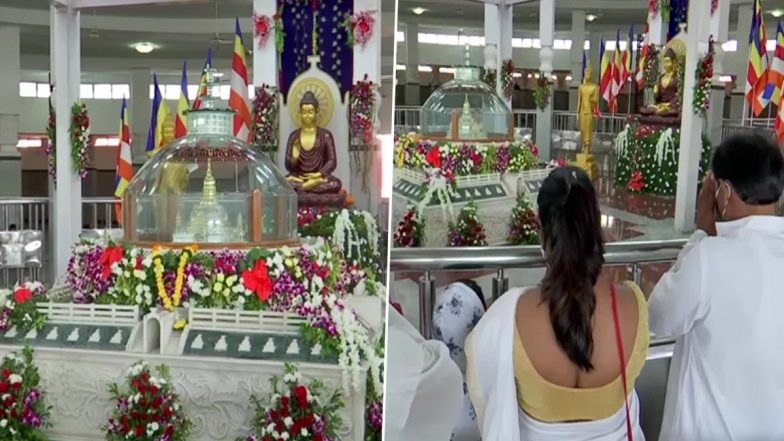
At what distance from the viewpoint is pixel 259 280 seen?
69.7 inches

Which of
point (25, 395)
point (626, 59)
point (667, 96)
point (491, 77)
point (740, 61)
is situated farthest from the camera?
point (667, 96)

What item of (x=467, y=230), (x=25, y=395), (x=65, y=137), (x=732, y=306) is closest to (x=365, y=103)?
(x=467, y=230)

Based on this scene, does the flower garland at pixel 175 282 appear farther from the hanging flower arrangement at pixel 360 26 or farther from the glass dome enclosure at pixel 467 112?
the hanging flower arrangement at pixel 360 26

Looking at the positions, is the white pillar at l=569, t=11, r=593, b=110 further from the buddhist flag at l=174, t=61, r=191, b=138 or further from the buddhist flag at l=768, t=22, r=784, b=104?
the buddhist flag at l=174, t=61, r=191, b=138

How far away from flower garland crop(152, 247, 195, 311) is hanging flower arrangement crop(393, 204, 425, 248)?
21.5 inches

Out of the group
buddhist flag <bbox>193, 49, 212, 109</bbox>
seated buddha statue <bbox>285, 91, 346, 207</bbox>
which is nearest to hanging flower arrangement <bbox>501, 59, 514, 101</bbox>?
seated buddha statue <bbox>285, 91, 346, 207</bbox>

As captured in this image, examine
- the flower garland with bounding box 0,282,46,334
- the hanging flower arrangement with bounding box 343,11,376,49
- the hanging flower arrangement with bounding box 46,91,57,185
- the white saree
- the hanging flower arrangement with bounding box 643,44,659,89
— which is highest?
the hanging flower arrangement with bounding box 643,44,659,89

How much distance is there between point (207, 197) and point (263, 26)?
777 millimetres

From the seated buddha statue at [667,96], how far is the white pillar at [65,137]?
3180mm

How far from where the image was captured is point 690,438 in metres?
0.88

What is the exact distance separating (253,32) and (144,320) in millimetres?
1187

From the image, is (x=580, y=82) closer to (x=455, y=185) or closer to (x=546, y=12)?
(x=546, y=12)

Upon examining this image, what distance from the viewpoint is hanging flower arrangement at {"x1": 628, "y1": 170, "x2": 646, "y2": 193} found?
3.43 metres

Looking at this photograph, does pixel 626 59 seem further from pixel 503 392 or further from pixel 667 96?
pixel 503 392
